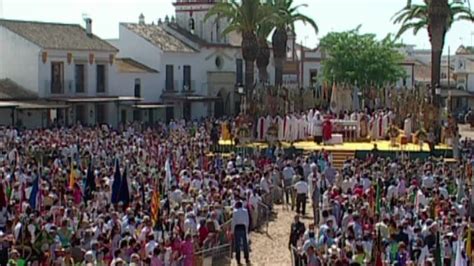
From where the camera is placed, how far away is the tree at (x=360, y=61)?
71938mm

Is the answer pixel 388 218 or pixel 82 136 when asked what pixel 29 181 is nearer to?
pixel 388 218

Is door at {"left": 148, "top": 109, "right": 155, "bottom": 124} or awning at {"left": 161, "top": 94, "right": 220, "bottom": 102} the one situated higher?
awning at {"left": 161, "top": 94, "right": 220, "bottom": 102}

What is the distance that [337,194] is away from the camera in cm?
2109

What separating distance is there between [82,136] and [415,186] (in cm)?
→ 1615

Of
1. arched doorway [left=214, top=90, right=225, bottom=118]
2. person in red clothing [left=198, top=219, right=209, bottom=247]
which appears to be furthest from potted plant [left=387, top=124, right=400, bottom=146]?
arched doorway [left=214, top=90, right=225, bottom=118]

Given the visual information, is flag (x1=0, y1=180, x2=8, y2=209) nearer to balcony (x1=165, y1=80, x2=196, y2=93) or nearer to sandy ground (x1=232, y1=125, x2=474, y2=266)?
sandy ground (x1=232, y1=125, x2=474, y2=266)

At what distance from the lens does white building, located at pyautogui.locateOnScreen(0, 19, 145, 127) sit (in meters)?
51.1

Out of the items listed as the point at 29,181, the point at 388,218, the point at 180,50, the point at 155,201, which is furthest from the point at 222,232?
the point at 180,50

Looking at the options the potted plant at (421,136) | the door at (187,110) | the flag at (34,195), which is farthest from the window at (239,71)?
the flag at (34,195)

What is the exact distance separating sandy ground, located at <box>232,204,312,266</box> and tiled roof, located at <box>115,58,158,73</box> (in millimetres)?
33700

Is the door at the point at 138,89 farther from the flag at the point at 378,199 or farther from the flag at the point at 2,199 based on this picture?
the flag at the point at 2,199

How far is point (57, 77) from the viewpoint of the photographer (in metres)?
52.3

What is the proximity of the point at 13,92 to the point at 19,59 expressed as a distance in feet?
7.37

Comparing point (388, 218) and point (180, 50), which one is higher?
point (180, 50)
